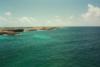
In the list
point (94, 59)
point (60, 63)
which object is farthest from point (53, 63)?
point (94, 59)

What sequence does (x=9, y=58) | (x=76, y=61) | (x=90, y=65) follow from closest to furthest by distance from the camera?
(x=90, y=65), (x=76, y=61), (x=9, y=58)

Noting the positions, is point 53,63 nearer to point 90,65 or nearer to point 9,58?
point 90,65

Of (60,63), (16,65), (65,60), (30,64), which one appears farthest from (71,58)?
(16,65)

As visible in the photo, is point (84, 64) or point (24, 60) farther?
point (24, 60)

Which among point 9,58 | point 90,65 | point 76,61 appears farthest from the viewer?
point 9,58

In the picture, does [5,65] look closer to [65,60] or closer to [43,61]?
[43,61]

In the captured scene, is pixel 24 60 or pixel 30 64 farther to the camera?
pixel 24 60

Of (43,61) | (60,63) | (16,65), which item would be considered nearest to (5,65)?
(16,65)
